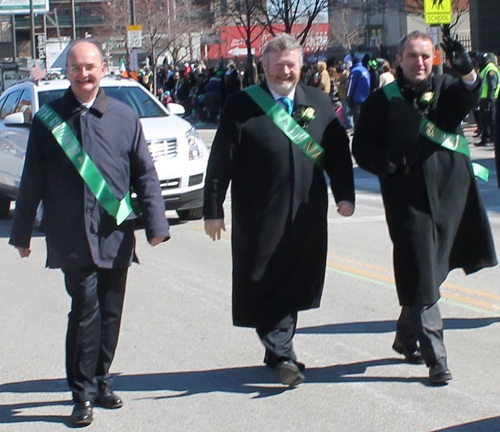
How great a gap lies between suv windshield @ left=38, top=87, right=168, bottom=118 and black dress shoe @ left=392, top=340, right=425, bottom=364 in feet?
21.8

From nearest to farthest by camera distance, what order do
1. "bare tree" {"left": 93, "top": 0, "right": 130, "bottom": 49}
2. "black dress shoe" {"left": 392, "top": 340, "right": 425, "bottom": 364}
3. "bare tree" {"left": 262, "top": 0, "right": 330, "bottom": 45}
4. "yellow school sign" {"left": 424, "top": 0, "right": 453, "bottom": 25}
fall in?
"black dress shoe" {"left": 392, "top": 340, "right": 425, "bottom": 364}
"yellow school sign" {"left": 424, "top": 0, "right": 453, "bottom": 25}
"bare tree" {"left": 262, "top": 0, "right": 330, "bottom": 45}
"bare tree" {"left": 93, "top": 0, "right": 130, "bottom": 49}

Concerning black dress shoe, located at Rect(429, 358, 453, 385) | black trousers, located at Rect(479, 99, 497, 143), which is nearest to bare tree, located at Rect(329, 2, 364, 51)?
black trousers, located at Rect(479, 99, 497, 143)

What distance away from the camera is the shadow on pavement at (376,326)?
6.06m

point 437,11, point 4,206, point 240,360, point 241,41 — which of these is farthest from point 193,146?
point 241,41

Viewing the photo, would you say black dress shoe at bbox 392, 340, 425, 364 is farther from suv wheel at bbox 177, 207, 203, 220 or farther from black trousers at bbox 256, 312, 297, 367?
suv wheel at bbox 177, 207, 203, 220

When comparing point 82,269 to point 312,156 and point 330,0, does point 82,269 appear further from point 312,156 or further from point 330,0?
point 330,0

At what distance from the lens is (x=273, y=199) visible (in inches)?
193

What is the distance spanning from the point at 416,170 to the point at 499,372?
1.25 m

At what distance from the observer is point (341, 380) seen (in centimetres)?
507

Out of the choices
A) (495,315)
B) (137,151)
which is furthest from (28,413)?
(495,315)

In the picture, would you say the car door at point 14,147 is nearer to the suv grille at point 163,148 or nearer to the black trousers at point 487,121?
the suv grille at point 163,148

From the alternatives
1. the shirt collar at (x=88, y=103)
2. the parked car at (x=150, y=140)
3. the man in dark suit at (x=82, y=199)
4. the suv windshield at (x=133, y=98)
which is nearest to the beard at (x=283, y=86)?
the man in dark suit at (x=82, y=199)

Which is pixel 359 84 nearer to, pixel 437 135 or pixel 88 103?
pixel 437 135

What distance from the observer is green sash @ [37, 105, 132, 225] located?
4.41 m
